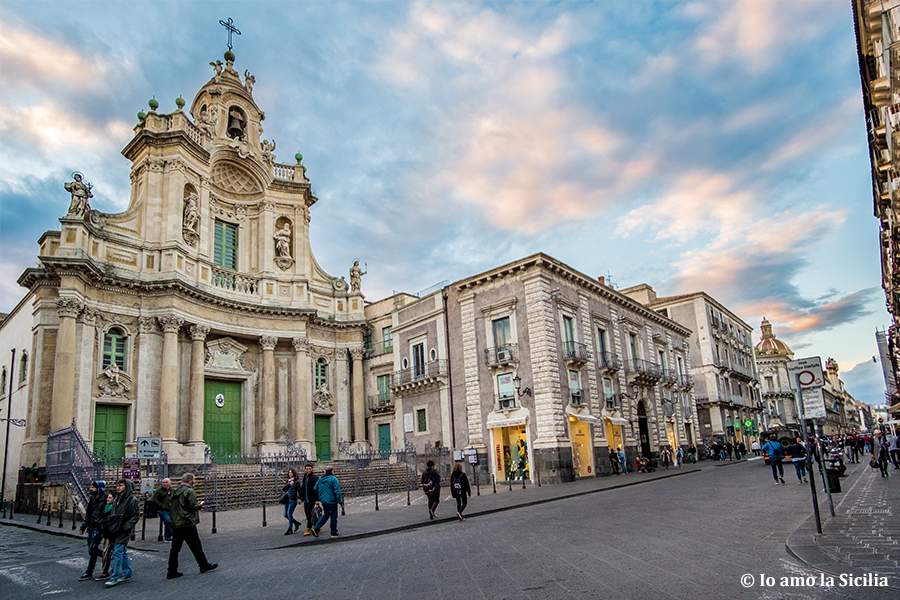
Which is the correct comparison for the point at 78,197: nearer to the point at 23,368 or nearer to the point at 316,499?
the point at 23,368

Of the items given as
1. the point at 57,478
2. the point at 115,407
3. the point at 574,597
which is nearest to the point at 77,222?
the point at 115,407

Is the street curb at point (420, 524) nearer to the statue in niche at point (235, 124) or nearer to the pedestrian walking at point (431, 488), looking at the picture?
the pedestrian walking at point (431, 488)

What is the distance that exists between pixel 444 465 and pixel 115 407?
14.9 meters

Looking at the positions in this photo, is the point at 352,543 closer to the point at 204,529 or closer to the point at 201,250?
the point at 204,529

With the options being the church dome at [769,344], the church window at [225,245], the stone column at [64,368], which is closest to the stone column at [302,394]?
the church window at [225,245]

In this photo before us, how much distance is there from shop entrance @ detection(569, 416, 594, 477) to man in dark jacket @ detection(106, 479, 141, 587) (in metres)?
20.7

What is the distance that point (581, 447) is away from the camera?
28375 mm

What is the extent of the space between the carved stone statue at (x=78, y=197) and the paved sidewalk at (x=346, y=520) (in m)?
12.3

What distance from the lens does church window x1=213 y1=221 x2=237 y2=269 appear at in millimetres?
32188

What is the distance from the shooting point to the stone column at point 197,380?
1062 inches

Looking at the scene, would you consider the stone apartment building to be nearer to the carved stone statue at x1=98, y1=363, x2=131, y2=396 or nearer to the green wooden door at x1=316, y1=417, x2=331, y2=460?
the green wooden door at x1=316, y1=417, x2=331, y2=460

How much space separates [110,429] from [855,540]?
87.4ft

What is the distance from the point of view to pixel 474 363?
29.2 metres

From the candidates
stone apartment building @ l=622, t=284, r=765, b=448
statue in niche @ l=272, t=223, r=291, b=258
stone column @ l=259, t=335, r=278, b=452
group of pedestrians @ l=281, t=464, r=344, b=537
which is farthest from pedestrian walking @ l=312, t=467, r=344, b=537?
stone apartment building @ l=622, t=284, r=765, b=448
